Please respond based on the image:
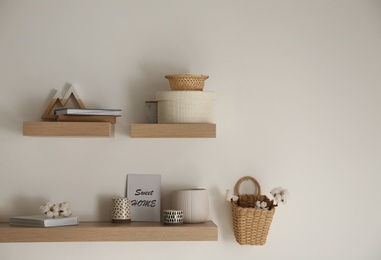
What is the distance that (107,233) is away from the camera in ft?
8.52

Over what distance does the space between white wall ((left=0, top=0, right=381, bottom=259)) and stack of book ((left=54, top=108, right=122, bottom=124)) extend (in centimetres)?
18

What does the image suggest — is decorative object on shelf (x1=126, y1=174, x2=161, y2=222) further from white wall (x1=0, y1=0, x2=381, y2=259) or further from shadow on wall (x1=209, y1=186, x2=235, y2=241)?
shadow on wall (x1=209, y1=186, x2=235, y2=241)

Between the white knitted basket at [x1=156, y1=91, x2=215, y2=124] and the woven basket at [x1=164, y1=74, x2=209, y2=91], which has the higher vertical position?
the woven basket at [x1=164, y1=74, x2=209, y2=91]

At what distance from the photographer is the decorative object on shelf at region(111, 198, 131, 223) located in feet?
8.89

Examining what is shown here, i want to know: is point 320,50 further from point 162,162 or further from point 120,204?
point 120,204

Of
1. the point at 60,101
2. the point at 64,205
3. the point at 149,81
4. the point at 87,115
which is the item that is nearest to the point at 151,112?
the point at 149,81

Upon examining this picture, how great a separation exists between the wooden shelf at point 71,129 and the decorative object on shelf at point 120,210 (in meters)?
0.30

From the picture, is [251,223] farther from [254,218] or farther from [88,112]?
[88,112]

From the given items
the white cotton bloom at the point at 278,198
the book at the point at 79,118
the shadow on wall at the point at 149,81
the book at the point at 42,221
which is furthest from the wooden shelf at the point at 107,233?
the shadow on wall at the point at 149,81

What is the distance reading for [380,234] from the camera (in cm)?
288

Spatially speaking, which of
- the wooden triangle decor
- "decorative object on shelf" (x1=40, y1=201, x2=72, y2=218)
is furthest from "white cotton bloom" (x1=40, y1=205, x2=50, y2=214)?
the wooden triangle decor

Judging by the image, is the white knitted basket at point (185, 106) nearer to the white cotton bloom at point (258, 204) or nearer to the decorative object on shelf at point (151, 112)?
the decorative object on shelf at point (151, 112)

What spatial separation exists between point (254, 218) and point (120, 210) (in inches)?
22.8

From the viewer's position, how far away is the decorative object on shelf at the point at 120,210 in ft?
8.89
